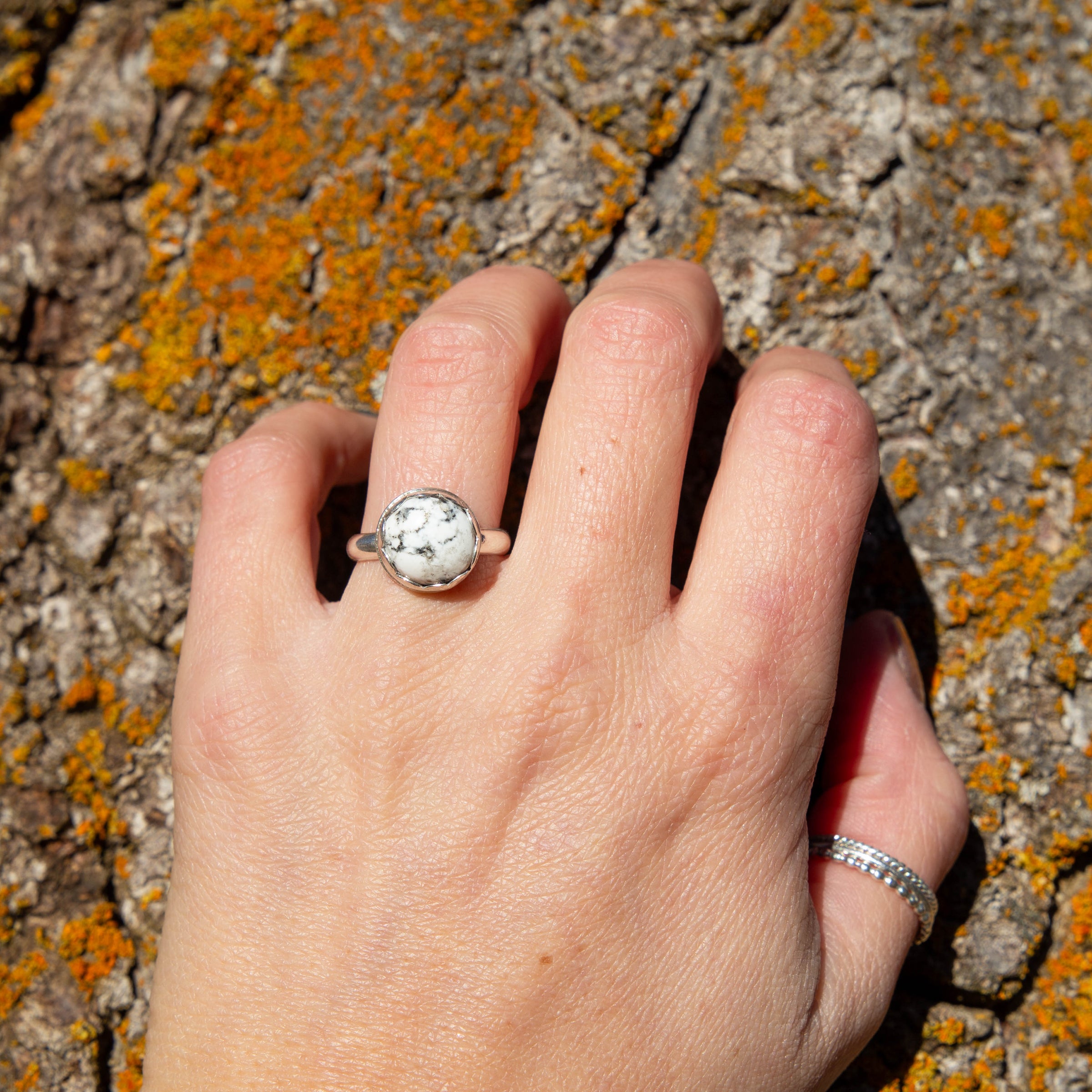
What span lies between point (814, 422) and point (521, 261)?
2.90 feet

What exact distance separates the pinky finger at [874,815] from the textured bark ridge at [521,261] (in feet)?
0.84

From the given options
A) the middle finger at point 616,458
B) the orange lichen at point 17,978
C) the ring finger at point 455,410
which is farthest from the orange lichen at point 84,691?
the middle finger at point 616,458

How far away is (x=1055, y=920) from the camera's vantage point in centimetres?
192

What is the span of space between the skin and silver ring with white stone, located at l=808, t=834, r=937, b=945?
2cm

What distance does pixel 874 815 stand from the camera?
5.41 feet

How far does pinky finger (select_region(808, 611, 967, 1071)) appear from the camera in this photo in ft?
5.07

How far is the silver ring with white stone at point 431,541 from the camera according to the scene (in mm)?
1461

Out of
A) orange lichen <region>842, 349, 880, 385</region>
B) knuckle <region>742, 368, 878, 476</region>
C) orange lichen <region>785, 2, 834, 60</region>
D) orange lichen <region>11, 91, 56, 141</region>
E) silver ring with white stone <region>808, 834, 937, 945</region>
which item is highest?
orange lichen <region>785, 2, 834, 60</region>

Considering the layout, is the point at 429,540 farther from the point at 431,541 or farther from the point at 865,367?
the point at 865,367

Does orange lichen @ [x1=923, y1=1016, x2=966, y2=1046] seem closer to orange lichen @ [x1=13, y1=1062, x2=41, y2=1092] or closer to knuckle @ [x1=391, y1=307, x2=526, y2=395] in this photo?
knuckle @ [x1=391, y1=307, x2=526, y2=395]

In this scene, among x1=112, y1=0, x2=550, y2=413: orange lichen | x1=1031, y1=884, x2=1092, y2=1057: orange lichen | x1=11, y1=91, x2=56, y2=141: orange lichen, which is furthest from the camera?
x1=11, y1=91, x2=56, y2=141: orange lichen

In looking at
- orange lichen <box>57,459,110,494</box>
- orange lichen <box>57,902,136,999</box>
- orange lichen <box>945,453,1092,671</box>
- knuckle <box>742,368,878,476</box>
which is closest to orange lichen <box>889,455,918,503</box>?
orange lichen <box>945,453,1092,671</box>

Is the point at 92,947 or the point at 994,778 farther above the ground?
the point at 994,778

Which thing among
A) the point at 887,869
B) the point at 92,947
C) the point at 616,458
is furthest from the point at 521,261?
the point at 92,947
